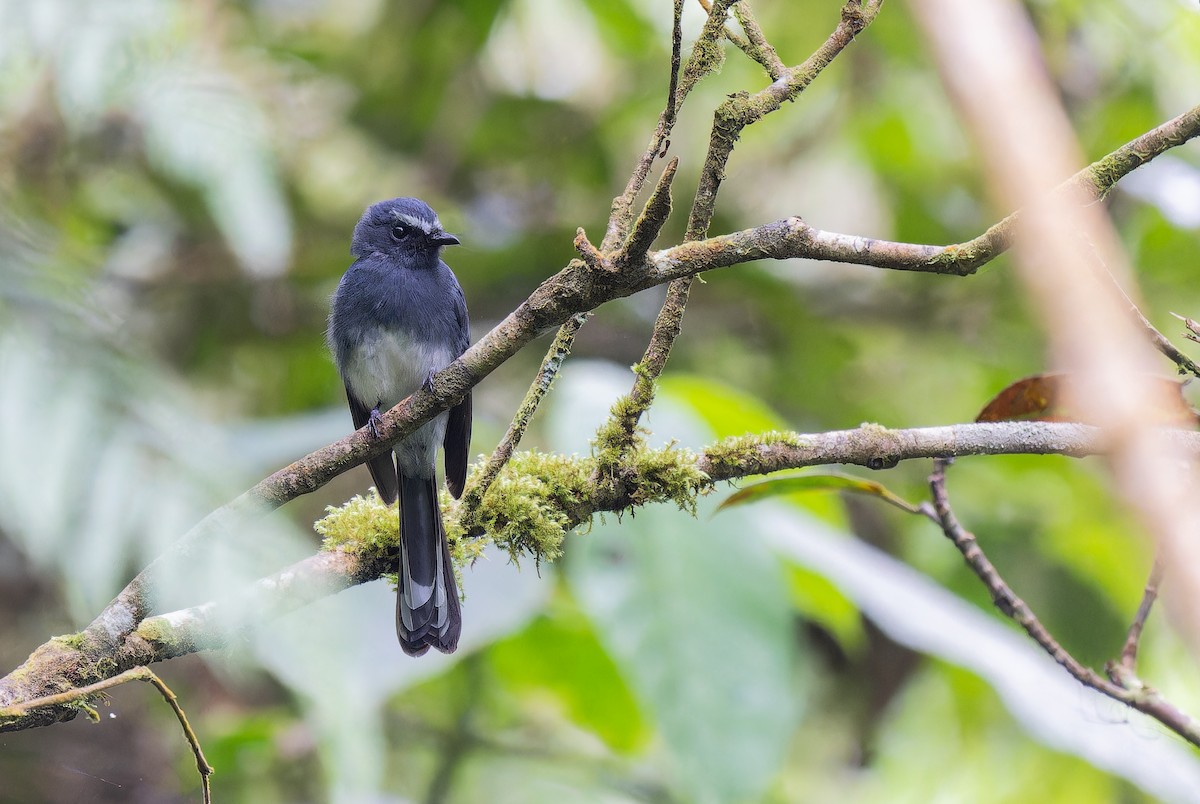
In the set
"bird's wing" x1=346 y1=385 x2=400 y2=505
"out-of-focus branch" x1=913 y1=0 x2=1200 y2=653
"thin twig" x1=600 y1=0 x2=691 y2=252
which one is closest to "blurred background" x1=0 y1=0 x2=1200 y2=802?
"bird's wing" x1=346 y1=385 x2=400 y2=505

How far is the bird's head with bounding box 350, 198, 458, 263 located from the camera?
359 cm

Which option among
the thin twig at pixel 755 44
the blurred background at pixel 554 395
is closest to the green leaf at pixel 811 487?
the blurred background at pixel 554 395

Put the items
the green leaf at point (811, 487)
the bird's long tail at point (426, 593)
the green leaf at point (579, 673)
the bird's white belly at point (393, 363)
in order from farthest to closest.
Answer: the green leaf at point (579, 673) < the bird's white belly at point (393, 363) < the bird's long tail at point (426, 593) < the green leaf at point (811, 487)

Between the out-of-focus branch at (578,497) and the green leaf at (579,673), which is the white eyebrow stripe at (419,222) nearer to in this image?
the green leaf at (579,673)

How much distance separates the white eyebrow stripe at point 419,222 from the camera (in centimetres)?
359

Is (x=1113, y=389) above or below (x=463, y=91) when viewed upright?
below

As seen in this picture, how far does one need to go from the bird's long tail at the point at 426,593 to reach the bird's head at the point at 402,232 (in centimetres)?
119

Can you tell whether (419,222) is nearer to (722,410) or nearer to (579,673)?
(722,410)

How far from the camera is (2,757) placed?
3.03 m

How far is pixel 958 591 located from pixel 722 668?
1862 millimetres

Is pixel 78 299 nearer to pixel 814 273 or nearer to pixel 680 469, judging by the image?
pixel 680 469

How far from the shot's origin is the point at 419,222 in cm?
360

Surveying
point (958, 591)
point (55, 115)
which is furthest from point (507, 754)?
point (55, 115)

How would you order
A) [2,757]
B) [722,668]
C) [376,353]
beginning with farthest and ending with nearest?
1. [376,353]
2. [2,757]
3. [722,668]
